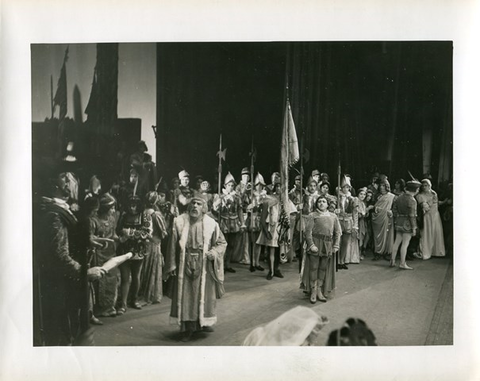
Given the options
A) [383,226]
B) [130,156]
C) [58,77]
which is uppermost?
[58,77]

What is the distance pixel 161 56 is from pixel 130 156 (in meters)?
0.80

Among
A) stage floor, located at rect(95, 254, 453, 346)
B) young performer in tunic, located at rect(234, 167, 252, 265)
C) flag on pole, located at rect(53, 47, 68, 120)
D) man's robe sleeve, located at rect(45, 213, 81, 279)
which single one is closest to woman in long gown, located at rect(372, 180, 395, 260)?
stage floor, located at rect(95, 254, 453, 346)

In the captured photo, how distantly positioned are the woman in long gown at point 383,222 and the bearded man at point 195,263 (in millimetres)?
1267

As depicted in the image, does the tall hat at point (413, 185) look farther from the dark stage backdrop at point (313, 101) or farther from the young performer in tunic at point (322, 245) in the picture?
the young performer in tunic at point (322, 245)

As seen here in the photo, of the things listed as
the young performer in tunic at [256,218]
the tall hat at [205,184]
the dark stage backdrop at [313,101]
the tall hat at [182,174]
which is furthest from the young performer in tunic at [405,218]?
the tall hat at [182,174]

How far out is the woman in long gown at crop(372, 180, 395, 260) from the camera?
3.99 metres

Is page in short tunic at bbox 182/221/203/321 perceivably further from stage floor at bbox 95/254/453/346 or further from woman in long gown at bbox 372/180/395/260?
woman in long gown at bbox 372/180/395/260

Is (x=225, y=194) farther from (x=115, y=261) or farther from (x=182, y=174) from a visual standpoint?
(x=115, y=261)

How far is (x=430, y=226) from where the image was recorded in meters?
3.92

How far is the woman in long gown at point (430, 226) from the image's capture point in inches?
152

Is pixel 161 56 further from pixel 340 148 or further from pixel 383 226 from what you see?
pixel 383 226
